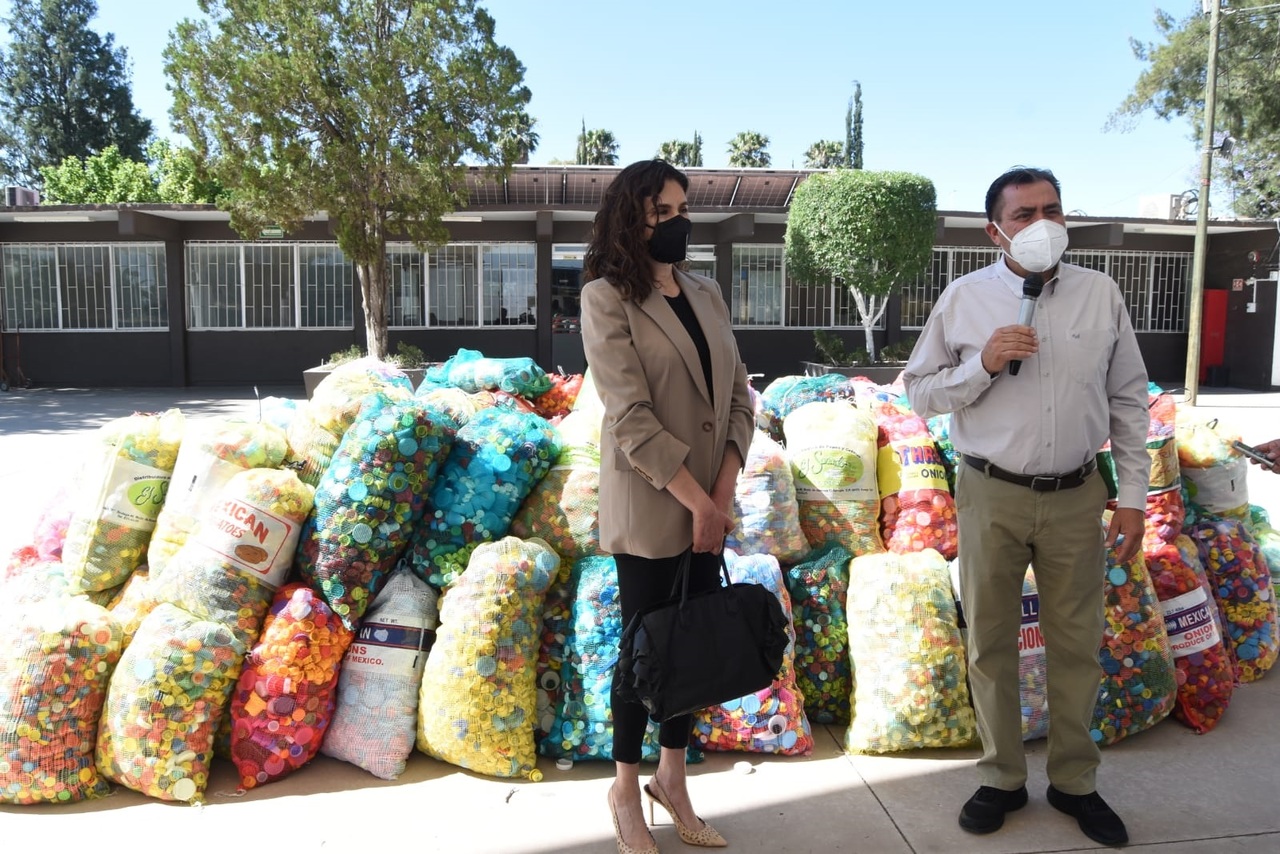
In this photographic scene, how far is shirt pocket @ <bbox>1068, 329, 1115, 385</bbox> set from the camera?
239 cm

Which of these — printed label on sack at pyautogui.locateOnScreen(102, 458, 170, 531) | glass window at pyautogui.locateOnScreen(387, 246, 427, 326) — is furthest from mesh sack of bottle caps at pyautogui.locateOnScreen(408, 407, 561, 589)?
glass window at pyautogui.locateOnScreen(387, 246, 427, 326)

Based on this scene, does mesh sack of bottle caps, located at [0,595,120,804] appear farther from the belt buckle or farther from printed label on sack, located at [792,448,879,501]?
the belt buckle

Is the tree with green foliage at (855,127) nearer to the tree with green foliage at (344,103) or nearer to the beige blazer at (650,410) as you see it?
the tree with green foliage at (344,103)

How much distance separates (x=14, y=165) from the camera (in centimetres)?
3769

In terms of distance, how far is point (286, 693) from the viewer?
2.72 metres

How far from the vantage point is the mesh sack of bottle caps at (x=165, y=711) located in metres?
2.60

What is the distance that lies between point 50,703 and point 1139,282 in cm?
1951

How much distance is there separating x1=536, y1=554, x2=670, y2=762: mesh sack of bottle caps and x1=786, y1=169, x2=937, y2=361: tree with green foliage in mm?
11253

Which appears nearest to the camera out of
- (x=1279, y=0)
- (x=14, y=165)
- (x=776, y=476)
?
(x=776, y=476)

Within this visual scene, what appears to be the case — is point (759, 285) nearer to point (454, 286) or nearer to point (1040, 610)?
point (454, 286)

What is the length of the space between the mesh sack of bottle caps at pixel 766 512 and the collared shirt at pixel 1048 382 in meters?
0.80

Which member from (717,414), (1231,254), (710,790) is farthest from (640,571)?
(1231,254)

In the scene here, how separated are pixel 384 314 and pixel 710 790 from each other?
11682mm

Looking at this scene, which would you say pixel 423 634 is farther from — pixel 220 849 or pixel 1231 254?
pixel 1231 254
